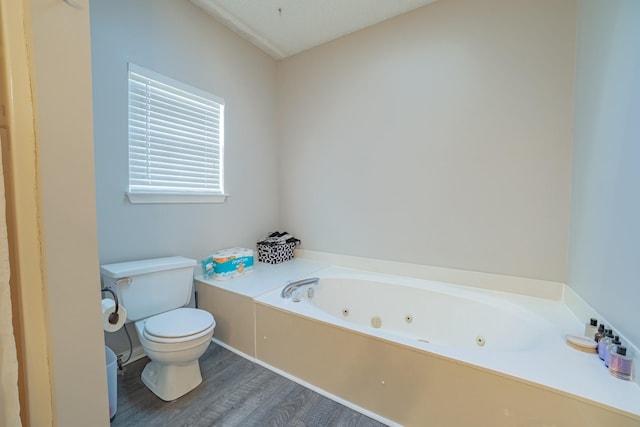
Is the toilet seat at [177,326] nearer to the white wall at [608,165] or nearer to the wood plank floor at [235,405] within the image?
the wood plank floor at [235,405]

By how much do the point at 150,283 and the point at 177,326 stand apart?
0.39 m

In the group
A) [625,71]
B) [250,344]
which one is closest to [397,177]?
[625,71]

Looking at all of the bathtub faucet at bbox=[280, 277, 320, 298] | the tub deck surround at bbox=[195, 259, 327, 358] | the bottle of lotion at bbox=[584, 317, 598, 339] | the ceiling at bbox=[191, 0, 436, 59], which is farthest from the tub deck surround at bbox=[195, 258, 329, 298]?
the ceiling at bbox=[191, 0, 436, 59]

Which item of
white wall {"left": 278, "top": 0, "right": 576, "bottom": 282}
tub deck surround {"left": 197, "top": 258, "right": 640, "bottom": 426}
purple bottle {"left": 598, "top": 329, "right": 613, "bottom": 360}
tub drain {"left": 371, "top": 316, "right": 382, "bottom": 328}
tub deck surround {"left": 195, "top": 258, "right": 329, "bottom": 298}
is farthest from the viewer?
tub drain {"left": 371, "top": 316, "right": 382, "bottom": 328}

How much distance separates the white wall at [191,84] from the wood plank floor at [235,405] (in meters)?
0.86

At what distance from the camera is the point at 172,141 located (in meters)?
2.03

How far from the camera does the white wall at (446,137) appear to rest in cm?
171

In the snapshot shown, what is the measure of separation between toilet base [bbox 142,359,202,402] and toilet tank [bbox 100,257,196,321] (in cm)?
36

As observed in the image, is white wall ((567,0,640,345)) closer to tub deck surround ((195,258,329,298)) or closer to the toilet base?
tub deck surround ((195,258,329,298))

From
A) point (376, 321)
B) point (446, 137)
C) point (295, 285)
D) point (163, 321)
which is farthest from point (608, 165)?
point (163, 321)

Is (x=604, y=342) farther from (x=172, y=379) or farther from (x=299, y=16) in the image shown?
(x=299, y=16)

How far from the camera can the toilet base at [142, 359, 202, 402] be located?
150 centimetres

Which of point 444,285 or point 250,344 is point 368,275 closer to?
point 444,285

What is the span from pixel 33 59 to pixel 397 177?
2.12 meters
